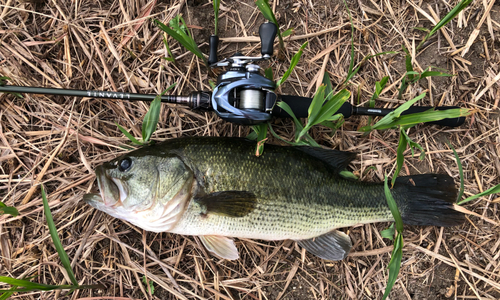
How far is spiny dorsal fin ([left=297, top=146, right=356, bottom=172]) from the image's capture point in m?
2.61

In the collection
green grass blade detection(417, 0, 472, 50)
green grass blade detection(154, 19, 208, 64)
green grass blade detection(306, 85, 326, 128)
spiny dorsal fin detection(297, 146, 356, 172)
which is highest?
green grass blade detection(417, 0, 472, 50)

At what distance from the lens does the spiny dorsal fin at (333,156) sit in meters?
2.61

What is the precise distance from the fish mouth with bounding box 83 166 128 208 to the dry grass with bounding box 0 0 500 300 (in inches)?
17.0

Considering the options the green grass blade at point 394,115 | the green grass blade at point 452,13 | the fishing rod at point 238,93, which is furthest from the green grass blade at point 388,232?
the green grass blade at point 452,13

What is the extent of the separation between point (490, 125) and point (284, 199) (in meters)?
2.26

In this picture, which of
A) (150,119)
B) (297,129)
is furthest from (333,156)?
(150,119)

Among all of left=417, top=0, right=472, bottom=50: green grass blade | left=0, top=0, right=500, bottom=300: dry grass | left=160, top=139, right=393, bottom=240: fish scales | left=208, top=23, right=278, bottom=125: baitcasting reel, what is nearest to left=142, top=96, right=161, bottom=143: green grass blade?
left=160, top=139, right=393, bottom=240: fish scales

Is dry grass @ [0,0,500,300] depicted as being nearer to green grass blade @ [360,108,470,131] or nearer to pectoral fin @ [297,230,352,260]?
pectoral fin @ [297,230,352,260]

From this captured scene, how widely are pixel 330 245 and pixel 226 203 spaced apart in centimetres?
111

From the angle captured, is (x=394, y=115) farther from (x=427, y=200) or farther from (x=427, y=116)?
(x=427, y=200)

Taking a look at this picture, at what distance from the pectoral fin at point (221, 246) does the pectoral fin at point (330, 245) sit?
2.08 ft

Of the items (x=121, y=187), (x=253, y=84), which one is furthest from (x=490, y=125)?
(x=121, y=187)

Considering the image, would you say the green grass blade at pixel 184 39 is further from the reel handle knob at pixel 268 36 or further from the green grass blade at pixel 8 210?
the green grass blade at pixel 8 210

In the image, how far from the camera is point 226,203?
90.2 inches
